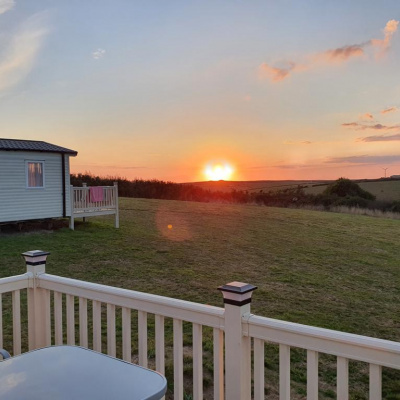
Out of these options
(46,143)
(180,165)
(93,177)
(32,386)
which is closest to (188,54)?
(46,143)

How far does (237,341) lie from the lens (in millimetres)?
1871

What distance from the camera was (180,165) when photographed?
79.9 ft

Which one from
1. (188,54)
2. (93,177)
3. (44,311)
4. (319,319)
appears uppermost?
(188,54)

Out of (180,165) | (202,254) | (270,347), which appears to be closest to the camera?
(270,347)

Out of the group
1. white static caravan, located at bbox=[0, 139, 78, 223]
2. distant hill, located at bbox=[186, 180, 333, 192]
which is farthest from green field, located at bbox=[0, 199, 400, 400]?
distant hill, located at bbox=[186, 180, 333, 192]

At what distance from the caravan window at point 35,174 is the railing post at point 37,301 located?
10689 mm

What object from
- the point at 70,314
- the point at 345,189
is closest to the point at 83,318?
the point at 70,314

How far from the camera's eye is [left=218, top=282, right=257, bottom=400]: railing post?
1847 mm

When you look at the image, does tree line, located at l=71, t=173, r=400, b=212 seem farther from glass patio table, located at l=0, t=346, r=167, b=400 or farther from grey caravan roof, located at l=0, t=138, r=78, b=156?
glass patio table, located at l=0, t=346, r=167, b=400

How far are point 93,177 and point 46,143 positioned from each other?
11.7 m

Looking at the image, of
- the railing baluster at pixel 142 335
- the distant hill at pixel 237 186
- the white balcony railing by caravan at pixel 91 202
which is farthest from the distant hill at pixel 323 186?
the railing baluster at pixel 142 335

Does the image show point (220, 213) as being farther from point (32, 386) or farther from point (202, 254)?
point (32, 386)

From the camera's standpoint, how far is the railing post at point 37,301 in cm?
281

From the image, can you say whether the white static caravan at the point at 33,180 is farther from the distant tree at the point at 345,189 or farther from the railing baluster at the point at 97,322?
the distant tree at the point at 345,189
